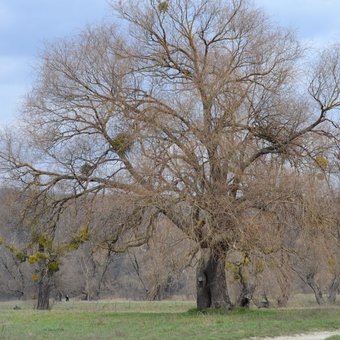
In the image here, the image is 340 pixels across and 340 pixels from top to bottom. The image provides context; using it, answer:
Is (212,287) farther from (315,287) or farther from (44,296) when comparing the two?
(315,287)

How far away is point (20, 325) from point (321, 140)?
1140cm

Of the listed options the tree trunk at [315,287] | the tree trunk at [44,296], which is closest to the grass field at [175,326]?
the tree trunk at [44,296]

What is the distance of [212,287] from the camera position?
21453 millimetres

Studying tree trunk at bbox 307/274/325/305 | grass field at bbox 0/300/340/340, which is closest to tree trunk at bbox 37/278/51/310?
grass field at bbox 0/300/340/340

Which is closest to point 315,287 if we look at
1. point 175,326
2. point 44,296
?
point 44,296

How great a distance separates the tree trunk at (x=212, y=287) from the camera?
2127cm

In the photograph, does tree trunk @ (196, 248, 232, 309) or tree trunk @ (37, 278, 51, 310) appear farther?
tree trunk @ (37, 278, 51, 310)

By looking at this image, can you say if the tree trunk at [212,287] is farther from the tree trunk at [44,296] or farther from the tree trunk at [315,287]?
the tree trunk at [315,287]

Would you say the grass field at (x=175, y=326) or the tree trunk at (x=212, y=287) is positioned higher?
the tree trunk at (x=212, y=287)

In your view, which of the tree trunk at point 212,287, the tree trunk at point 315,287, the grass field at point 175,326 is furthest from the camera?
the tree trunk at point 315,287

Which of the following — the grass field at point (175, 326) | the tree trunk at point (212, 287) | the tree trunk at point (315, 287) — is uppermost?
the tree trunk at point (315, 287)

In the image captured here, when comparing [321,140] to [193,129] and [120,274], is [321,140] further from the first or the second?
[120,274]

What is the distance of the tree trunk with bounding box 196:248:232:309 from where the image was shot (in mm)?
21266

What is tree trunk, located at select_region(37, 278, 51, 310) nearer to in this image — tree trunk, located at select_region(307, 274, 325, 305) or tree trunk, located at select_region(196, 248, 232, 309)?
tree trunk, located at select_region(196, 248, 232, 309)
